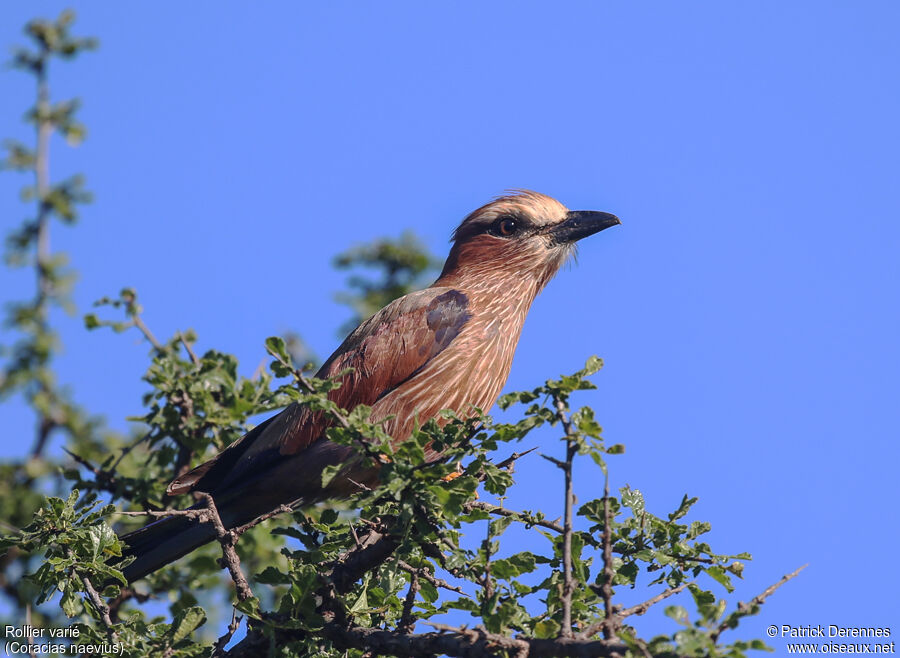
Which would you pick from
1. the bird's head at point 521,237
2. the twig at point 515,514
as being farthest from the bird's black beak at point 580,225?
the twig at point 515,514

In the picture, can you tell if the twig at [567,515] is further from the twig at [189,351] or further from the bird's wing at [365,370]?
the twig at [189,351]

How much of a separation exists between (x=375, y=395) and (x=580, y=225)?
1.92 meters

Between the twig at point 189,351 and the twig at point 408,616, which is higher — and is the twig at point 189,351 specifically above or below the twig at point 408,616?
above

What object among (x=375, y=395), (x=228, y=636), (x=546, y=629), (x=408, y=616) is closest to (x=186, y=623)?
(x=228, y=636)

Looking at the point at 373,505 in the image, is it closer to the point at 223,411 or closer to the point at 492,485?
the point at 492,485

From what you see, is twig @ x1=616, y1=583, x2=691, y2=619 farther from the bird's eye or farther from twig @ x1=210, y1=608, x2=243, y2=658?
the bird's eye

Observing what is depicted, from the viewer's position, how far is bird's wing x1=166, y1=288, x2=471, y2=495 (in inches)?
204

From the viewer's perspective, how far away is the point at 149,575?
5.09m

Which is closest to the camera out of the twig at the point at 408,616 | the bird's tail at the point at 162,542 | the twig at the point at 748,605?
the twig at the point at 748,605

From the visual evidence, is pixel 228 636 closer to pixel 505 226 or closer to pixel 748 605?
pixel 748 605

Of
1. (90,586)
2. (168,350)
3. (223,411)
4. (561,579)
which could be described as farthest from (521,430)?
(168,350)

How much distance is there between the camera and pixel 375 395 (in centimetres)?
540

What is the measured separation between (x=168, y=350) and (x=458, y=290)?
5.78ft

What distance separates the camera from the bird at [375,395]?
4.96 metres
